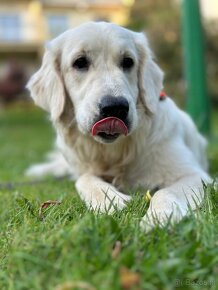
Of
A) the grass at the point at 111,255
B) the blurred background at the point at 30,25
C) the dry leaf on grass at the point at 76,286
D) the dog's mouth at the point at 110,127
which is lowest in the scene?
the blurred background at the point at 30,25

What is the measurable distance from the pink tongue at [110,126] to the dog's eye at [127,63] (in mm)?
524

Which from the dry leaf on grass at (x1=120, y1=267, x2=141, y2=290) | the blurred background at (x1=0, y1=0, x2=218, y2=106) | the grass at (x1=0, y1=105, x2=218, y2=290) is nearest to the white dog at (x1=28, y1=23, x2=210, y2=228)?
the grass at (x1=0, y1=105, x2=218, y2=290)

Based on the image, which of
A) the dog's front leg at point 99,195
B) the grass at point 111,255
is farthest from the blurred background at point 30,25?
the grass at point 111,255

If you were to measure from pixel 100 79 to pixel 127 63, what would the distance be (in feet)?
1.13

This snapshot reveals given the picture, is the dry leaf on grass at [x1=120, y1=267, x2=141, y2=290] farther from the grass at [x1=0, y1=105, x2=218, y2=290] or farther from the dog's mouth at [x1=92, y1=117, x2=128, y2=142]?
the dog's mouth at [x1=92, y1=117, x2=128, y2=142]

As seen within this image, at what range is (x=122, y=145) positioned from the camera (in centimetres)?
344

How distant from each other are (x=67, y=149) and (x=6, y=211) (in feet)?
2.88

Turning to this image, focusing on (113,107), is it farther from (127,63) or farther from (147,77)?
(147,77)

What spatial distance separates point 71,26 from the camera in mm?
30531

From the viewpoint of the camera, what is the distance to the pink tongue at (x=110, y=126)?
2.93 m

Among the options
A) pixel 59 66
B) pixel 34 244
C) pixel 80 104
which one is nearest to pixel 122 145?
pixel 80 104

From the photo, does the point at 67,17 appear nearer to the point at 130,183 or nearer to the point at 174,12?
the point at 174,12

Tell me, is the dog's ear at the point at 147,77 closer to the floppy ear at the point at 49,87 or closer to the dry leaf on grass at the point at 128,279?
the floppy ear at the point at 49,87

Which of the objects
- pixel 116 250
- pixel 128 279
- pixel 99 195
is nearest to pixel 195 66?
pixel 99 195
